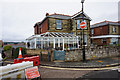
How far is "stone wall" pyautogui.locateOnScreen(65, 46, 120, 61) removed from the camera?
8.85 metres

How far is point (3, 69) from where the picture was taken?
122 inches

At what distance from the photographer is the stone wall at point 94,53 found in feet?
29.0

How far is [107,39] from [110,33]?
1.85 metres

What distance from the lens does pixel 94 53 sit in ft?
32.5

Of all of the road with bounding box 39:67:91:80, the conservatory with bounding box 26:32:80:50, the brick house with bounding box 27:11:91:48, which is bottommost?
the road with bounding box 39:67:91:80

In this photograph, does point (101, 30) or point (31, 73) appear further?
point (101, 30)

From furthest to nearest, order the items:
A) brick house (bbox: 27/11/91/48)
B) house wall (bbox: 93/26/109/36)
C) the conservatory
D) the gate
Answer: house wall (bbox: 93/26/109/36)
brick house (bbox: 27/11/91/48)
the conservatory
the gate

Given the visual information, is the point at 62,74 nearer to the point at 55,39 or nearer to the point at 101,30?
the point at 55,39

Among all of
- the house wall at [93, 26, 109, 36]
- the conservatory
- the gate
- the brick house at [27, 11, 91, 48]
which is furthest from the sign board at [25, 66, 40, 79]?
the house wall at [93, 26, 109, 36]

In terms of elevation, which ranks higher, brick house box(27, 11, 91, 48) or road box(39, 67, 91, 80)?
brick house box(27, 11, 91, 48)

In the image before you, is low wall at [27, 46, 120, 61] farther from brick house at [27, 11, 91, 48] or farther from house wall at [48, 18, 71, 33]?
house wall at [48, 18, 71, 33]

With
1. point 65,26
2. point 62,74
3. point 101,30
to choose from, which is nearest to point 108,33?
point 101,30

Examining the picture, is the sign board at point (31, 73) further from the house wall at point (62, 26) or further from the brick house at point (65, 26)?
the house wall at point (62, 26)

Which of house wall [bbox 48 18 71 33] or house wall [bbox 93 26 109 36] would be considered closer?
house wall [bbox 48 18 71 33]
